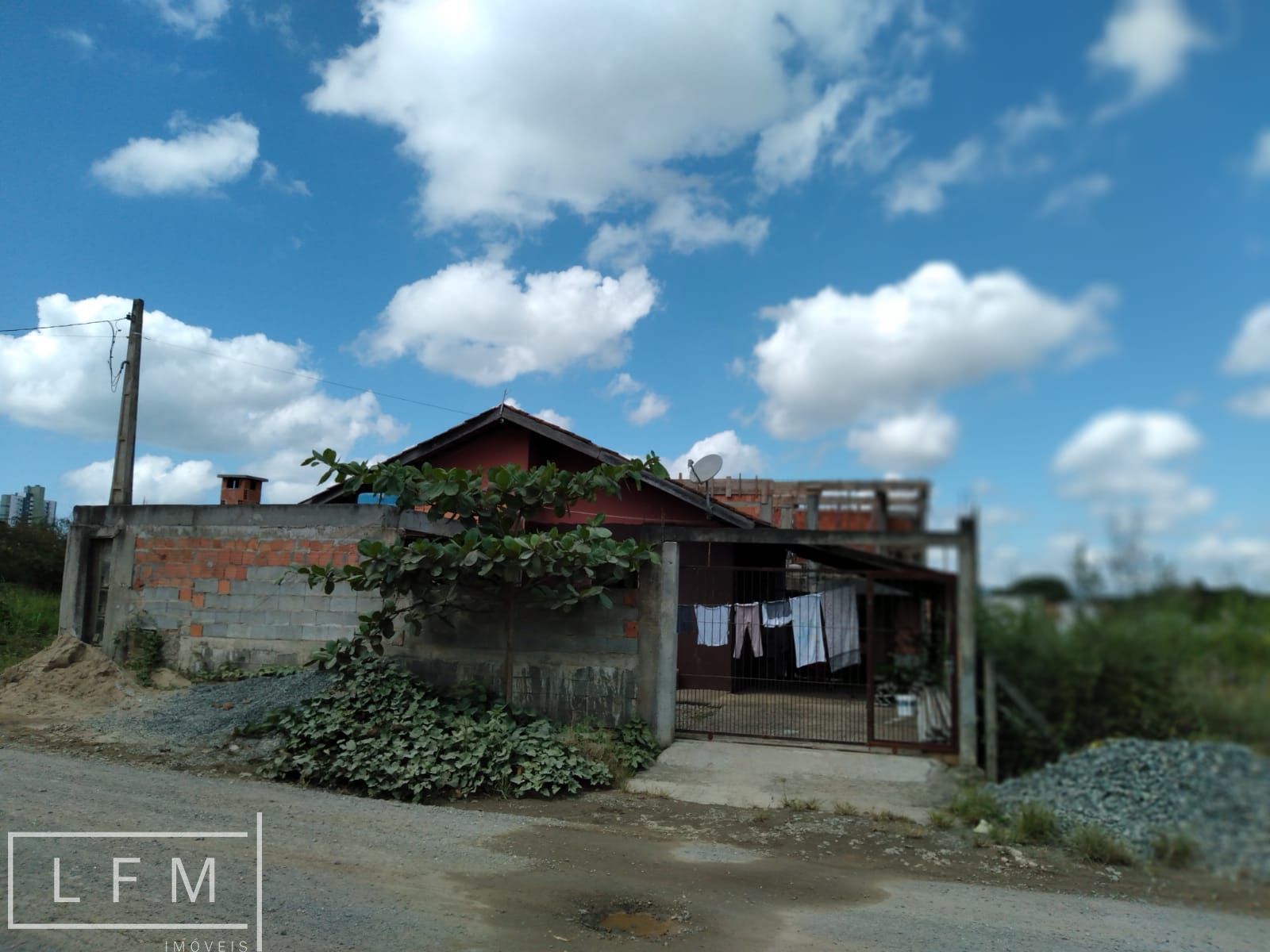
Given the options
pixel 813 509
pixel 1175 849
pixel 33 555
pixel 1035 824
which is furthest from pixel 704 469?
pixel 33 555

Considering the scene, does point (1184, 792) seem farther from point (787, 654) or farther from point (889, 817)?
point (787, 654)

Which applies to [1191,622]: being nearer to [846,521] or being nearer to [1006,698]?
[1006,698]

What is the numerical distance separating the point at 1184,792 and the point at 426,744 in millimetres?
6660

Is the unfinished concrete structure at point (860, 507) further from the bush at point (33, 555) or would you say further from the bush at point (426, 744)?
the bush at point (33, 555)

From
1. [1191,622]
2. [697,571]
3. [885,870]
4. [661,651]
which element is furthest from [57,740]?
[1191,622]

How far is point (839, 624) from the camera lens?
396 inches

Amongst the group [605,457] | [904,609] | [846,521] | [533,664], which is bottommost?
[533,664]

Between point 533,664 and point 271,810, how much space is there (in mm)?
3461

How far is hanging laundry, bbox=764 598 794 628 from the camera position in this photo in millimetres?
10070

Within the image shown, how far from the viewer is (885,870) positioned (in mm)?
6047

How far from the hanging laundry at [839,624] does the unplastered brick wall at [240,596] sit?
569 cm

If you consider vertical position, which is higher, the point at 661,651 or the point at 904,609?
the point at 904,609

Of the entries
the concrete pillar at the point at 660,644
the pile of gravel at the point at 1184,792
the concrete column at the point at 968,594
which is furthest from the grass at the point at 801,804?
the concrete column at the point at 968,594

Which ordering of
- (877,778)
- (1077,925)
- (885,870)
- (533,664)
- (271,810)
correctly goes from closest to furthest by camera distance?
1. (1077,925)
2. (885,870)
3. (271,810)
4. (877,778)
5. (533,664)
